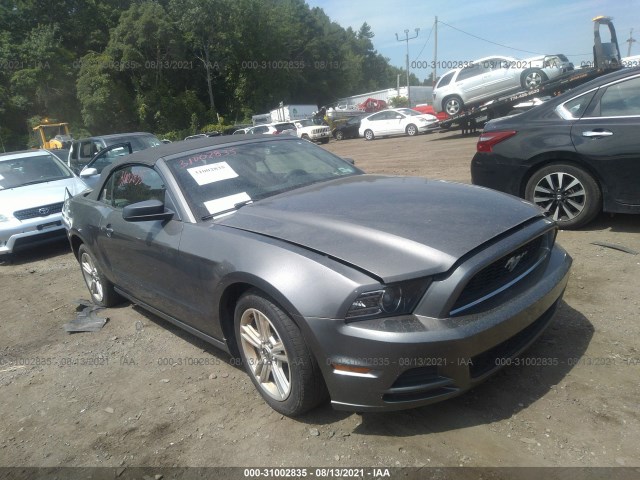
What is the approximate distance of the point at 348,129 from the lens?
29.7m

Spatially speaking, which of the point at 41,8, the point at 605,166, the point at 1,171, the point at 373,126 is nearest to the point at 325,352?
the point at 605,166

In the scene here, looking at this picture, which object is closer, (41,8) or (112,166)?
(112,166)

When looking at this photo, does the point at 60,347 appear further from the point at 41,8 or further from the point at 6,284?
the point at 41,8

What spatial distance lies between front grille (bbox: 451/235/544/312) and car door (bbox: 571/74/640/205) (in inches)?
92.4

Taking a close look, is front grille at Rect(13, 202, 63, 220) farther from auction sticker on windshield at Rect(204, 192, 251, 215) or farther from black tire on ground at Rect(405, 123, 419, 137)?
black tire on ground at Rect(405, 123, 419, 137)

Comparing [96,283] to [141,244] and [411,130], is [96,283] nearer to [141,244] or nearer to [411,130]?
[141,244]

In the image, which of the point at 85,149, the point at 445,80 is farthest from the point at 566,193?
the point at 445,80

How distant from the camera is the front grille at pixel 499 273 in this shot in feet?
8.08

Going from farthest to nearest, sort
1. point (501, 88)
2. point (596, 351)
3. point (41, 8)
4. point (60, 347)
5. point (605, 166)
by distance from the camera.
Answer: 1. point (41, 8)
2. point (501, 88)
3. point (605, 166)
4. point (60, 347)
5. point (596, 351)

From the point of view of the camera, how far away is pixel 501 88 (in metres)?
16.4

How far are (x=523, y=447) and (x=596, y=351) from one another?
3.55ft

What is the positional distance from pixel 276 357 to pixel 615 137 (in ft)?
12.9

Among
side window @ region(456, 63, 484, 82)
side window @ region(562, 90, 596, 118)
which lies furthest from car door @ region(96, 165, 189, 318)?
side window @ region(456, 63, 484, 82)

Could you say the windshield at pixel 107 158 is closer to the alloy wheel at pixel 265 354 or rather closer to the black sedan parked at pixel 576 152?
the black sedan parked at pixel 576 152
